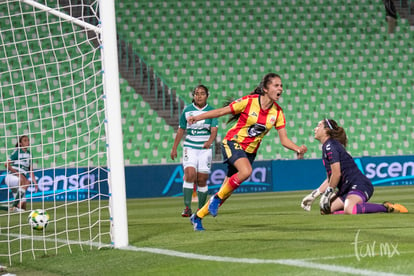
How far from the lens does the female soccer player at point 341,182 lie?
9.67m

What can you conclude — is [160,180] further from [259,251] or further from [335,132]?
[259,251]

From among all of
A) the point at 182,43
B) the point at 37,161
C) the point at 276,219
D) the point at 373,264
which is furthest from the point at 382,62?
the point at 373,264

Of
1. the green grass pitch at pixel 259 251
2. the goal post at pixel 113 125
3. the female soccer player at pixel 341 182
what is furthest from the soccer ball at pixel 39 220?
the female soccer player at pixel 341 182

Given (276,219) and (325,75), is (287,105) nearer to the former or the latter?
(325,75)

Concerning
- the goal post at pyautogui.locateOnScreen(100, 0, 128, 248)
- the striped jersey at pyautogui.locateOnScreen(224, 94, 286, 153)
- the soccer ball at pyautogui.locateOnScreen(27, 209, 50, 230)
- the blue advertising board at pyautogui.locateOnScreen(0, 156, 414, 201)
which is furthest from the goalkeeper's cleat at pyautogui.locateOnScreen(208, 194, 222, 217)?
the blue advertising board at pyautogui.locateOnScreen(0, 156, 414, 201)

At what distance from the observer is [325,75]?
2352 cm

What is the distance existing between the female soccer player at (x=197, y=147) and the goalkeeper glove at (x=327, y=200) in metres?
1.84

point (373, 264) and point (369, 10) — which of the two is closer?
point (373, 264)

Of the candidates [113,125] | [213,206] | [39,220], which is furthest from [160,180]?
[113,125]

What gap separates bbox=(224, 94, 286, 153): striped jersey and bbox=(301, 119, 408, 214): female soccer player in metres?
1.41

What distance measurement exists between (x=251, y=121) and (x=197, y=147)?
9.70 ft

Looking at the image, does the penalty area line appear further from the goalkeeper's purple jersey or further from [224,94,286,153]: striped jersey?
the goalkeeper's purple jersey

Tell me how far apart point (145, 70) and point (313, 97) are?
203 inches

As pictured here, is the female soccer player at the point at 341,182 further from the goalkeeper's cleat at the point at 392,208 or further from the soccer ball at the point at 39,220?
the soccer ball at the point at 39,220
